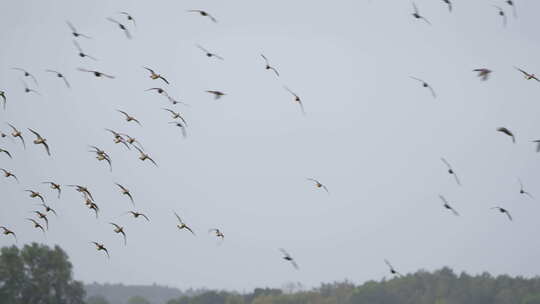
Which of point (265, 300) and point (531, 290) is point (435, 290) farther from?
point (265, 300)

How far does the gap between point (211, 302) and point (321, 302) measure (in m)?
26.6

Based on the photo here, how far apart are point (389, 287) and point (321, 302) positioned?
15.1 meters

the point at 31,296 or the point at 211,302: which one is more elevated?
the point at 211,302

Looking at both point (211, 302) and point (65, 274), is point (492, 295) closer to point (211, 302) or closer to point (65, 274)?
point (211, 302)

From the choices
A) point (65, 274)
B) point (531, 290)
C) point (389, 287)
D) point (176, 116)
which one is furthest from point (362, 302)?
point (176, 116)

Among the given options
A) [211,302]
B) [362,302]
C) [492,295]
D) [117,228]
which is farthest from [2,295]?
[492,295]

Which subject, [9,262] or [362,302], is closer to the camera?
[9,262]

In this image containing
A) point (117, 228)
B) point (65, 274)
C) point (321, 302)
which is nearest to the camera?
point (117, 228)

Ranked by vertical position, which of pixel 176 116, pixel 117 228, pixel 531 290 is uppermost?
pixel 531 290

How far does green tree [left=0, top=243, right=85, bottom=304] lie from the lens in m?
100

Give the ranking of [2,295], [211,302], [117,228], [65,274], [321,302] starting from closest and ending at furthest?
[117,228]
[2,295]
[65,274]
[211,302]
[321,302]

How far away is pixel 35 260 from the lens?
10500cm

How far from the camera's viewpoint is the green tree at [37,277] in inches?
3944

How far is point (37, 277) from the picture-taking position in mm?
102688
